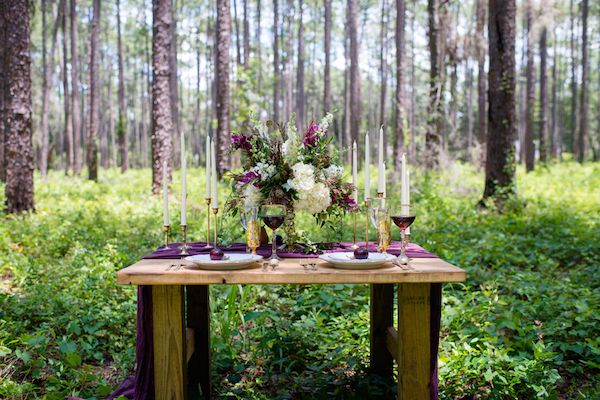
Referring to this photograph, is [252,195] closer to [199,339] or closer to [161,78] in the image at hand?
[199,339]

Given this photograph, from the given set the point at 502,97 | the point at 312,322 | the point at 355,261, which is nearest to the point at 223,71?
the point at 502,97

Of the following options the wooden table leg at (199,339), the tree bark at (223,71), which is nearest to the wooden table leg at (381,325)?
the wooden table leg at (199,339)

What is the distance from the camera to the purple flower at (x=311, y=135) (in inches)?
119

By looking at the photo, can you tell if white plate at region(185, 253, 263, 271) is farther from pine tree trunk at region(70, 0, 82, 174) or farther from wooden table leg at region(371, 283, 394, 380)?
pine tree trunk at region(70, 0, 82, 174)

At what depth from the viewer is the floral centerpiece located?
2.88 m

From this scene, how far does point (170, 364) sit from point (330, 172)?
1307 millimetres

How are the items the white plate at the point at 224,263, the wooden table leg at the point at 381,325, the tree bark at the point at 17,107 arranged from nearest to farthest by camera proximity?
the white plate at the point at 224,263, the wooden table leg at the point at 381,325, the tree bark at the point at 17,107

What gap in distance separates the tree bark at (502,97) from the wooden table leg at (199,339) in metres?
6.52

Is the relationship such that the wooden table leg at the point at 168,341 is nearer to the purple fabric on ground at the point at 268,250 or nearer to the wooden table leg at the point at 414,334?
the purple fabric on ground at the point at 268,250

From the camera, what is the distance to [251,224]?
2734mm

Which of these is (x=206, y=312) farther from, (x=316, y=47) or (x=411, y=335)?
(x=316, y=47)

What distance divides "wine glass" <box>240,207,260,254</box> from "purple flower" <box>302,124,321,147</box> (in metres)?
0.55

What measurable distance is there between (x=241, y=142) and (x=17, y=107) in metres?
6.74

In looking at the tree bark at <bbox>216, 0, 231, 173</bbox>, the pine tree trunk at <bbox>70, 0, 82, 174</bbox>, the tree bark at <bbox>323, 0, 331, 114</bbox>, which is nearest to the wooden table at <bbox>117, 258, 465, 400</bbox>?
the tree bark at <bbox>216, 0, 231, 173</bbox>
